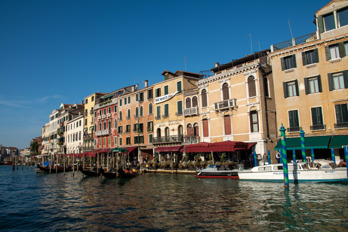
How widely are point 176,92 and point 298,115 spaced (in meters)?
15.9

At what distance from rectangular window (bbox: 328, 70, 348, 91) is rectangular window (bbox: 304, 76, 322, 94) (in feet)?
3.11

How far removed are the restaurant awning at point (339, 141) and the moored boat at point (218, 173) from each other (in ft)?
26.5

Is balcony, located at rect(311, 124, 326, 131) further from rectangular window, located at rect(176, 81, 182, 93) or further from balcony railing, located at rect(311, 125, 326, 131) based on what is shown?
rectangular window, located at rect(176, 81, 182, 93)

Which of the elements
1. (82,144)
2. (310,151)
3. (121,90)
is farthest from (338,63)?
(82,144)

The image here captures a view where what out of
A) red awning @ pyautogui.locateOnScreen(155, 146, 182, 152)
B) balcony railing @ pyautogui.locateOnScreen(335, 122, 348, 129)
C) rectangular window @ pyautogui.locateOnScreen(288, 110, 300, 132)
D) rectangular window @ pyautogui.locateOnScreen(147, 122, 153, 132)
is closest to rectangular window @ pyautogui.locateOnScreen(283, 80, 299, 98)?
rectangular window @ pyautogui.locateOnScreen(288, 110, 300, 132)

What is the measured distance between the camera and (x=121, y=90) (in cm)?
4728

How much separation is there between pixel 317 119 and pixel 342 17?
8.96 metres

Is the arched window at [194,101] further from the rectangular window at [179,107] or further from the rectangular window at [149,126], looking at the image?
the rectangular window at [149,126]

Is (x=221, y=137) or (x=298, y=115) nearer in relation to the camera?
(x=298, y=115)

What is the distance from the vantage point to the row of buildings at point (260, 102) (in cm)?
2283

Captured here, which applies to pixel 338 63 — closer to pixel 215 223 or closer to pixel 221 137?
pixel 221 137

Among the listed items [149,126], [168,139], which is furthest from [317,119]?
[149,126]

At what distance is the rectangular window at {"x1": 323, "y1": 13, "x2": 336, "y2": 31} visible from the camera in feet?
76.1

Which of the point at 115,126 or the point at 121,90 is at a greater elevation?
the point at 121,90
